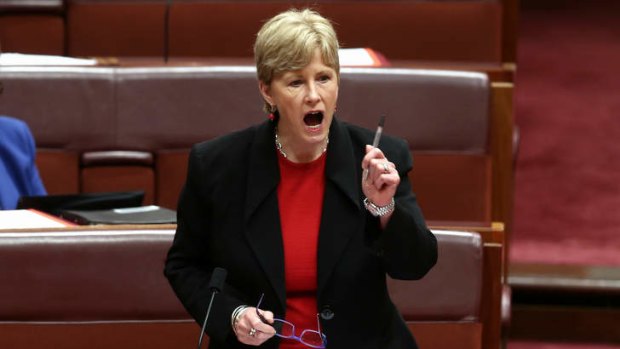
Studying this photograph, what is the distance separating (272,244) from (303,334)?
0.04 meters

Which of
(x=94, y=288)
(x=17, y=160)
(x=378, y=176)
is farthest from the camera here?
(x=17, y=160)

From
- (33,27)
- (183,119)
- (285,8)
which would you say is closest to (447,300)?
(183,119)

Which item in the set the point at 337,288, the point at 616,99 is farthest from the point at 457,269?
the point at 616,99

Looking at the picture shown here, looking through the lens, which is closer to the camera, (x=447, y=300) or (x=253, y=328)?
(x=253, y=328)

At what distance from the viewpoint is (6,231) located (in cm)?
59

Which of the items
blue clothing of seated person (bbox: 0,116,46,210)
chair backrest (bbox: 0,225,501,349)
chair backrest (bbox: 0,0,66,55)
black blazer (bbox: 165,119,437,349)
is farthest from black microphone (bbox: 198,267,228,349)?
chair backrest (bbox: 0,0,66,55)

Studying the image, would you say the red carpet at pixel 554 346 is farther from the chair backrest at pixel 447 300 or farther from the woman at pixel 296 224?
the woman at pixel 296 224

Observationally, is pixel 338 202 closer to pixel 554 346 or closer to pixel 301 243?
pixel 301 243

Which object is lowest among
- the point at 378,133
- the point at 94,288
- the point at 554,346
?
the point at 554,346

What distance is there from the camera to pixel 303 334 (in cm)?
46

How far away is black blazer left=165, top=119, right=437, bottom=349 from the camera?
18.0 inches

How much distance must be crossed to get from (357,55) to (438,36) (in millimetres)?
164

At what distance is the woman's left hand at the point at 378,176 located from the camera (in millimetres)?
410

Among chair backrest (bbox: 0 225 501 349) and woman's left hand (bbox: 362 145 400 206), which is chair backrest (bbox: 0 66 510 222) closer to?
chair backrest (bbox: 0 225 501 349)
